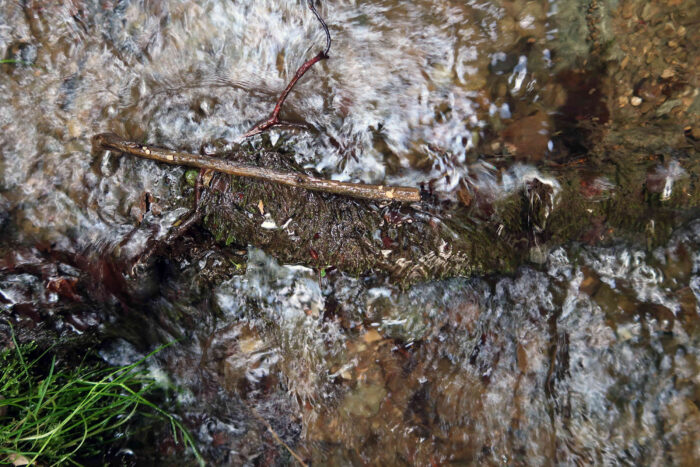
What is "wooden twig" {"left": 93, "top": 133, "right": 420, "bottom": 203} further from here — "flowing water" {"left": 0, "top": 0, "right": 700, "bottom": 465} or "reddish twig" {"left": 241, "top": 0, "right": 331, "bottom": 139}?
"reddish twig" {"left": 241, "top": 0, "right": 331, "bottom": 139}

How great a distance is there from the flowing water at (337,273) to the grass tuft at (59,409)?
0.27 metres

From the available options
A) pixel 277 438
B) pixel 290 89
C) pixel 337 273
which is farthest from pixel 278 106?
pixel 277 438

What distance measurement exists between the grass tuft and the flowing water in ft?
0.87

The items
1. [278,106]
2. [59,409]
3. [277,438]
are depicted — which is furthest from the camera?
[277,438]

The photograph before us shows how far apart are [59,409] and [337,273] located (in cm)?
224

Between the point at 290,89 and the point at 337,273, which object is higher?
the point at 290,89

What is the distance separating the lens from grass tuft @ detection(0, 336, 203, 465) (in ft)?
8.93

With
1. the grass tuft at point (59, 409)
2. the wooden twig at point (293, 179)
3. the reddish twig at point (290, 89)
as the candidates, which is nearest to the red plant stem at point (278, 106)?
the reddish twig at point (290, 89)

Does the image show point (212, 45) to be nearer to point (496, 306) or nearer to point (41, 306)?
point (41, 306)

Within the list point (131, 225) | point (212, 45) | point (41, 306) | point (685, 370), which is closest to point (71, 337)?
point (41, 306)

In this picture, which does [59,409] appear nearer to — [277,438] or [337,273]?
[277,438]

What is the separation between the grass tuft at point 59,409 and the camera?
8.93 feet

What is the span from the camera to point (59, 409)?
289 cm

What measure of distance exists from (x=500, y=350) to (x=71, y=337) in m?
3.42
